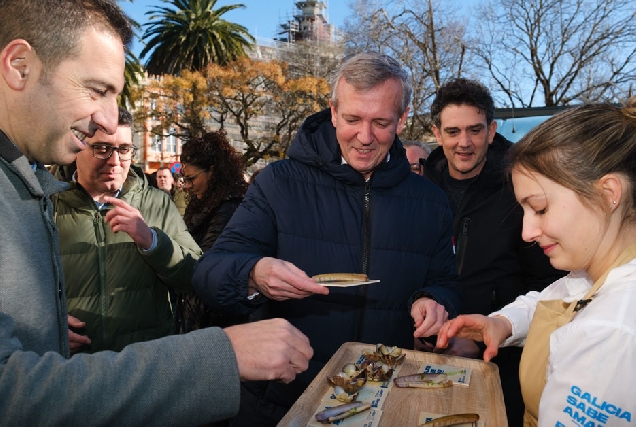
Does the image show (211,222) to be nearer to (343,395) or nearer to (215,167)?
(215,167)

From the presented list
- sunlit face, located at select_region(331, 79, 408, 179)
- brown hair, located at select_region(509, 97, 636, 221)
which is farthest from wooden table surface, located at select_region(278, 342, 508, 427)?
sunlit face, located at select_region(331, 79, 408, 179)

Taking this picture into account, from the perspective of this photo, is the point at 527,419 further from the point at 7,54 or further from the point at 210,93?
the point at 210,93

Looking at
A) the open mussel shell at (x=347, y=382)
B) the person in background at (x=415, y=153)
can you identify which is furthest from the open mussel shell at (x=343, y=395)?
the person in background at (x=415, y=153)

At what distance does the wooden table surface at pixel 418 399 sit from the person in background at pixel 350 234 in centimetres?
23

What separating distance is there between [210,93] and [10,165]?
35.6 m

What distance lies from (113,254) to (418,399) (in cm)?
198

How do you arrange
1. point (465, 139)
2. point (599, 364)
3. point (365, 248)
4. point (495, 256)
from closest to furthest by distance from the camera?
point (599, 364) → point (365, 248) → point (495, 256) → point (465, 139)

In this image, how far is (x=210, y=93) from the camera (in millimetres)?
35562

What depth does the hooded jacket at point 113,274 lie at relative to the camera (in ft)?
9.68

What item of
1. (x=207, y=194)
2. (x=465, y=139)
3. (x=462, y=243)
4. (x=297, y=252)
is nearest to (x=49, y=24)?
(x=297, y=252)

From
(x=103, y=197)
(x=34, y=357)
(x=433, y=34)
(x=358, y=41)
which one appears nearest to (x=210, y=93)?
(x=358, y=41)

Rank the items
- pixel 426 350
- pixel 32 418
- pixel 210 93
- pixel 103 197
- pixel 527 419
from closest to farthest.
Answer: pixel 32 418 → pixel 527 419 → pixel 426 350 → pixel 103 197 → pixel 210 93

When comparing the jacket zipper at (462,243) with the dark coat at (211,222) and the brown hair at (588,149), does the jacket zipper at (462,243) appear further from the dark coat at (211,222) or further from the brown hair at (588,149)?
the dark coat at (211,222)

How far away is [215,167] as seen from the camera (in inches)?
184
